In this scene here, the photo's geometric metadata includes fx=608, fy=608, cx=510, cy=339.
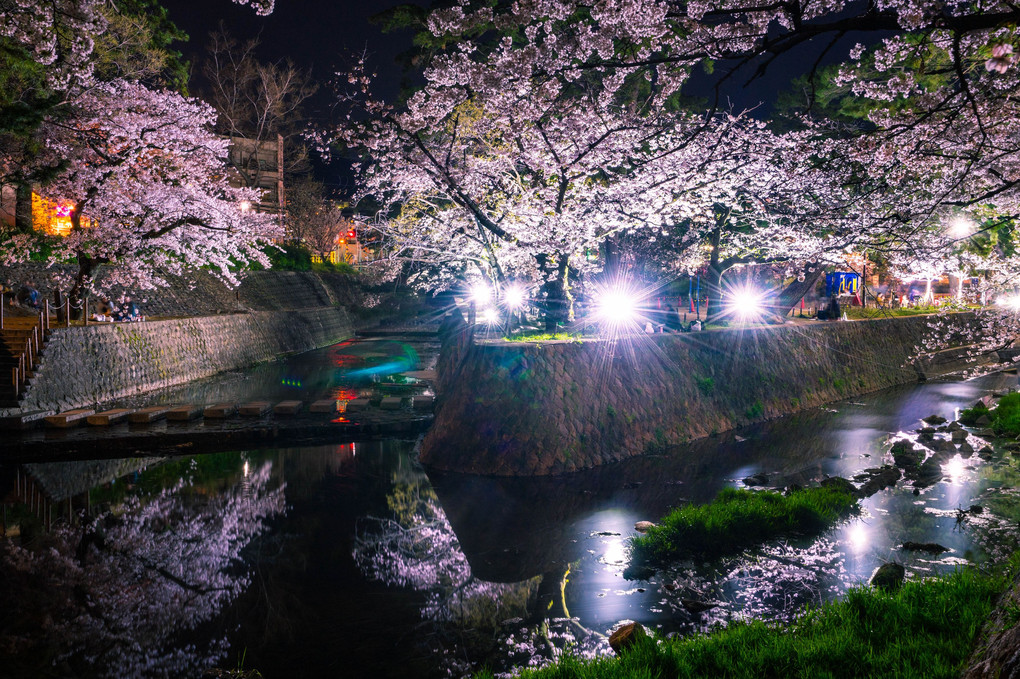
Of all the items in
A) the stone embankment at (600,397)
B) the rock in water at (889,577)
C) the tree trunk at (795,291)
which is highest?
the tree trunk at (795,291)

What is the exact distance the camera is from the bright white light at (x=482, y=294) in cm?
2605

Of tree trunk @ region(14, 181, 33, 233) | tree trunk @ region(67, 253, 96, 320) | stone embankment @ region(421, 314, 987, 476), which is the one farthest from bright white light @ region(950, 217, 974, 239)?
tree trunk @ region(14, 181, 33, 233)

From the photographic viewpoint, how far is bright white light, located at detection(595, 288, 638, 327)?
19.2 metres

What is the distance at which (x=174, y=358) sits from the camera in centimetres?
2412

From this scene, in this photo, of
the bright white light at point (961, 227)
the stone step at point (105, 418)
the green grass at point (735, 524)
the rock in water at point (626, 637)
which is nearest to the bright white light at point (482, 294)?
the stone step at point (105, 418)

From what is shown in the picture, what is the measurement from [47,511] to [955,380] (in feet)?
106

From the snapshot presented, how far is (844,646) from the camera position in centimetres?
509

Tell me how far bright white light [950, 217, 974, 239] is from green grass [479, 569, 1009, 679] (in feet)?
71.4

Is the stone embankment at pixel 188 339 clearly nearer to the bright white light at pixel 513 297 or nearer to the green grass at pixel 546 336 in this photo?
the bright white light at pixel 513 297

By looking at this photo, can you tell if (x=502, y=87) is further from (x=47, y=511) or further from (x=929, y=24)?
(x=47, y=511)

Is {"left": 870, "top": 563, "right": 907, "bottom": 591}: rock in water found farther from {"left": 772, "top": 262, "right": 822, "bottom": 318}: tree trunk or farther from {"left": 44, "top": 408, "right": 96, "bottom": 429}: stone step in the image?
{"left": 772, "top": 262, "right": 822, "bottom": 318}: tree trunk

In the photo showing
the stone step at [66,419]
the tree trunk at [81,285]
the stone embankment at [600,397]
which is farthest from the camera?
the tree trunk at [81,285]

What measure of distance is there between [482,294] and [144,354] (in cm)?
1351

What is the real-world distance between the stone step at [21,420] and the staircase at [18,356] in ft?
1.90
